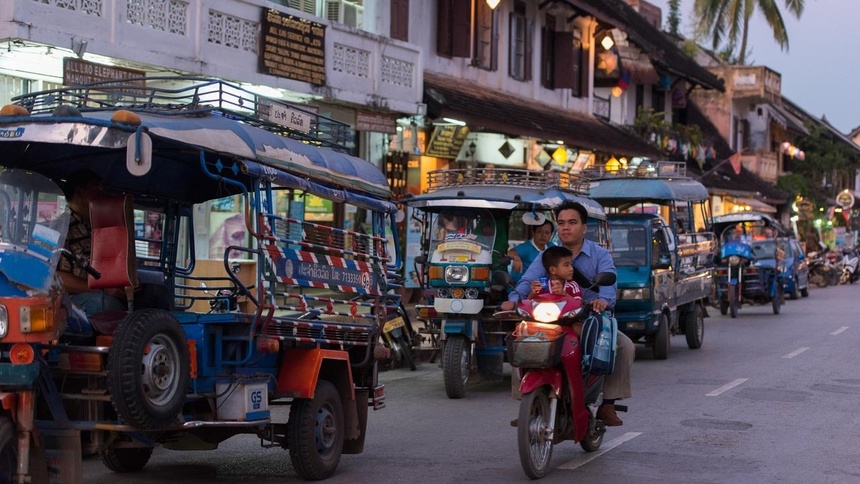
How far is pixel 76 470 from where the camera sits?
6660 millimetres

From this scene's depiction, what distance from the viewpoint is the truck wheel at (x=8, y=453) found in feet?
20.6

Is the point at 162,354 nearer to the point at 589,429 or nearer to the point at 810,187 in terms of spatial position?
the point at 589,429

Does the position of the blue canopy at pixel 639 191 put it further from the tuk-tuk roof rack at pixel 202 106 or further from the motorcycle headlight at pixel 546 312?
the motorcycle headlight at pixel 546 312

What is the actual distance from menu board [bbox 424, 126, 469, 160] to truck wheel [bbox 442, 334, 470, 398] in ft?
35.5

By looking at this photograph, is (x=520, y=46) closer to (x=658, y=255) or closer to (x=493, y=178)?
(x=658, y=255)

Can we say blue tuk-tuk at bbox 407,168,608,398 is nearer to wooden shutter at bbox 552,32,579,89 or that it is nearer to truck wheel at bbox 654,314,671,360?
truck wheel at bbox 654,314,671,360

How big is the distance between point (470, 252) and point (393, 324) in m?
1.51

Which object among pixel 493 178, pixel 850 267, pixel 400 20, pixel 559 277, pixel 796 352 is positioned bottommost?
pixel 796 352

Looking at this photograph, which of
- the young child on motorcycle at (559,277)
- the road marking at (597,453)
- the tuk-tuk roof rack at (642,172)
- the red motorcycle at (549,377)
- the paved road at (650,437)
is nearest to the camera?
the red motorcycle at (549,377)

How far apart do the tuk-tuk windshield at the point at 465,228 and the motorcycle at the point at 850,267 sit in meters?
34.6

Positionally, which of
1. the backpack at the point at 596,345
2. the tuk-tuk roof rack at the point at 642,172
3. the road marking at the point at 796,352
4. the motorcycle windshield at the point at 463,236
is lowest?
the road marking at the point at 796,352

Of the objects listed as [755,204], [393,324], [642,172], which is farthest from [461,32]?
[755,204]

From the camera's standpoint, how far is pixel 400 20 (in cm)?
2247

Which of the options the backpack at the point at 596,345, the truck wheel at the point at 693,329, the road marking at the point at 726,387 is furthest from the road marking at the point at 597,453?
the truck wheel at the point at 693,329
